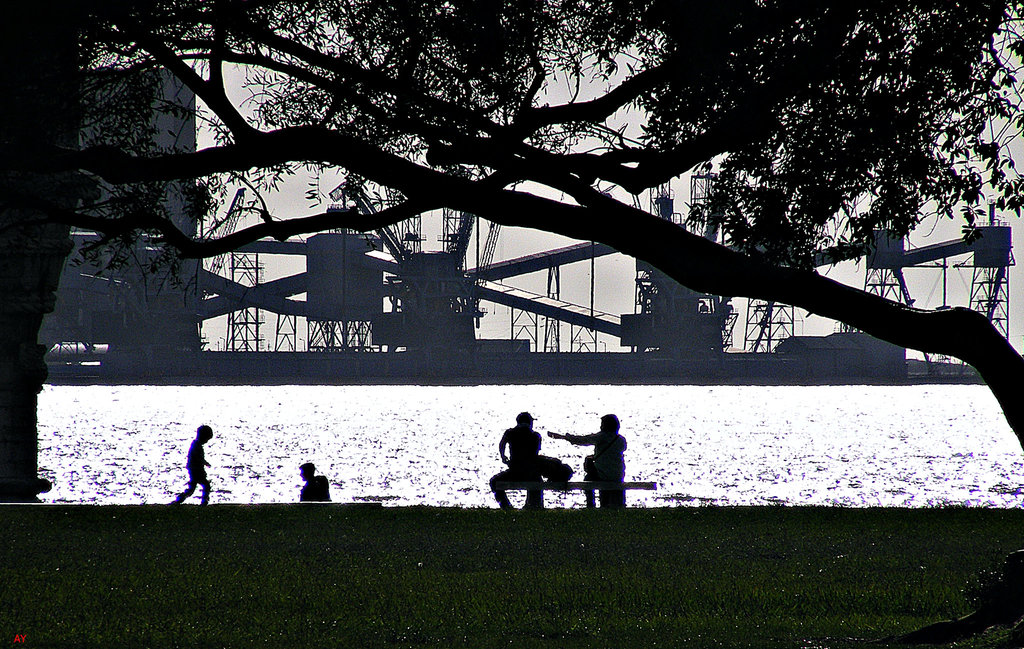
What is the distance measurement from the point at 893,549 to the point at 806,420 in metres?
64.3

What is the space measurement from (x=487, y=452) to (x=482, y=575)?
119ft

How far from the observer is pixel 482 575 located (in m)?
7.09

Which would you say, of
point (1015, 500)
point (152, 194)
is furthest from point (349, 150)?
point (1015, 500)

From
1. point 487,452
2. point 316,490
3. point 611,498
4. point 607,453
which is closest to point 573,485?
point 607,453

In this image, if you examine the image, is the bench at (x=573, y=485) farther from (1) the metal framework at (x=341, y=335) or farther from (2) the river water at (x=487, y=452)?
(1) the metal framework at (x=341, y=335)

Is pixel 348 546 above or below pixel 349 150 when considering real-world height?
below

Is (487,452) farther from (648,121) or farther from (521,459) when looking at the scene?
(648,121)

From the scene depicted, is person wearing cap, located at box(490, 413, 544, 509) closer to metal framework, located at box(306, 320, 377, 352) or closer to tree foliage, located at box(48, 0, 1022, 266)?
tree foliage, located at box(48, 0, 1022, 266)

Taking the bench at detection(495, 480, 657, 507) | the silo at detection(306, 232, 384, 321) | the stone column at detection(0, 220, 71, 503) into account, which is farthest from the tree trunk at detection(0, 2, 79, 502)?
the silo at detection(306, 232, 384, 321)

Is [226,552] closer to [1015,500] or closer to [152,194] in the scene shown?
[152,194]

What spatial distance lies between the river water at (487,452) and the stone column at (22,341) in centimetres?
727

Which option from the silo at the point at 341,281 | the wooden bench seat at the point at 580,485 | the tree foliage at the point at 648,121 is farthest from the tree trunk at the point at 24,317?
the silo at the point at 341,281

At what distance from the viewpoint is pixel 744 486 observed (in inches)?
1247

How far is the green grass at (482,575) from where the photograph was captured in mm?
5531
